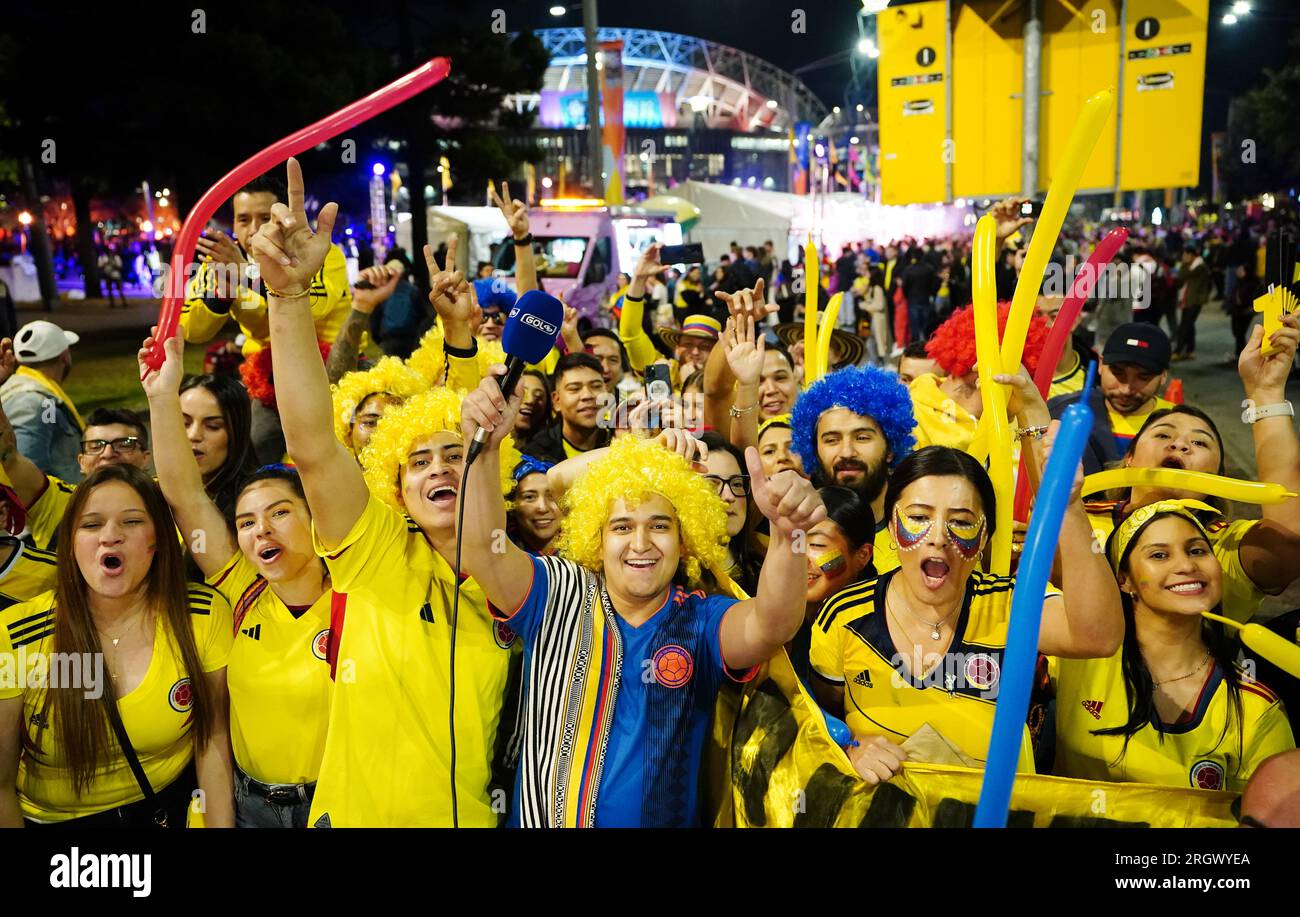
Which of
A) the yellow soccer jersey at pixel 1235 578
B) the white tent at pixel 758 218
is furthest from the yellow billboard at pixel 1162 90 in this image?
the white tent at pixel 758 218

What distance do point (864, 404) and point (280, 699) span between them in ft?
7.92

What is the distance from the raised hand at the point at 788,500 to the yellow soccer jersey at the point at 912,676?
632 mm

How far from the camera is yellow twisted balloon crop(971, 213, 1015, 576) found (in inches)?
118

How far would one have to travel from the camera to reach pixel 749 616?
2639 mm

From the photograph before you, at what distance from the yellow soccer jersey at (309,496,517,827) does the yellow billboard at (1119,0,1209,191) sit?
159 inches

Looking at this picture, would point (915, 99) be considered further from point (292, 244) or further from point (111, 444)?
point (111, 444)

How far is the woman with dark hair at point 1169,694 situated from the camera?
108 inches

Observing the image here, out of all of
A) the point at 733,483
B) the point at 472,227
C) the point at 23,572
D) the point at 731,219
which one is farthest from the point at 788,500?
the point at 731,219

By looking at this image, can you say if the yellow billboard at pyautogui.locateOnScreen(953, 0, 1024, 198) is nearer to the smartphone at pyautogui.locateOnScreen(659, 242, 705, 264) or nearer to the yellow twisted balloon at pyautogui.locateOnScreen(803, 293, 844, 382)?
the yellow twisted balloon at pyautogui.locateOnScreen(803, 293, 844, 382)

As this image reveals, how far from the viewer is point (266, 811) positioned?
10.0 ft

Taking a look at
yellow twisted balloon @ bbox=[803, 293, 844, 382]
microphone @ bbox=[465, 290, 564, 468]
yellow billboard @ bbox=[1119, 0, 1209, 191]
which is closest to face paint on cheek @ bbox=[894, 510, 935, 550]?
microphone @ bbox=[465, 290, 564, 468]
